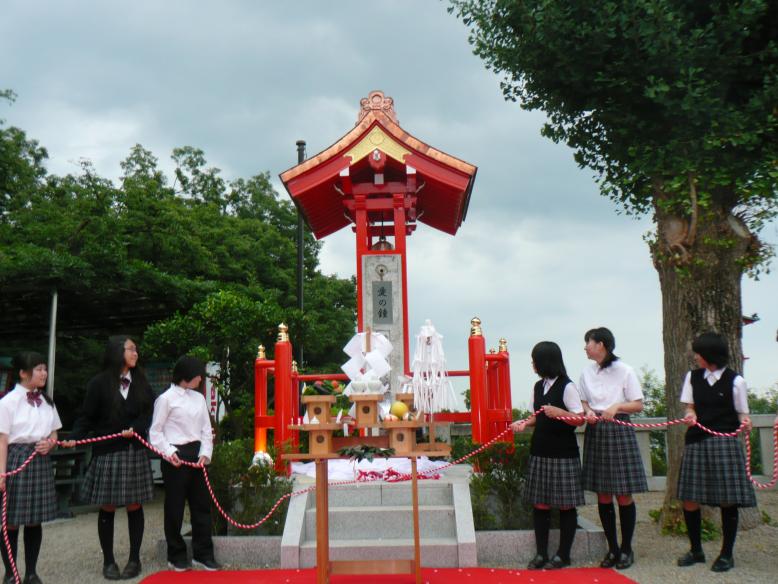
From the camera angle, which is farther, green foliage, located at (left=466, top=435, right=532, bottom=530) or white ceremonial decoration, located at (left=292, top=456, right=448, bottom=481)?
white ceremonial decoration, located at (left=292, top=456, right=448, bottom=481)

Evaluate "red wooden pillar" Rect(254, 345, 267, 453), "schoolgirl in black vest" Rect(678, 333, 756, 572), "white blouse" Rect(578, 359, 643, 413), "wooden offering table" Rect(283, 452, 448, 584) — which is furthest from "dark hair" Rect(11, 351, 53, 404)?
"schoolgirl in black vest" Rect(678, 333, 756, 572)

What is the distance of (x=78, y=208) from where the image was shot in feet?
47.5

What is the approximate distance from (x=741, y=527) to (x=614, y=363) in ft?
9.20

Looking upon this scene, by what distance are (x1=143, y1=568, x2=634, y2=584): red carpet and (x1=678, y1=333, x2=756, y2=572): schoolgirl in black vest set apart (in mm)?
859

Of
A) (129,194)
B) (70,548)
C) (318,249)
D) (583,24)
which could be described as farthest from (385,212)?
(318,249)

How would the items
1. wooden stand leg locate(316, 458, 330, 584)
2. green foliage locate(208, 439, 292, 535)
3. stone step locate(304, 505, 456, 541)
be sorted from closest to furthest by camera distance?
wooden stand leg locate(316, 458, 330, 584) < stone step locate(304, 505, 456, 541) < green foliage locate(208, 439, 292, 535)

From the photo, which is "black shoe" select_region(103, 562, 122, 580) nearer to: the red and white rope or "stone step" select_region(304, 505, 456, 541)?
the red and white rope

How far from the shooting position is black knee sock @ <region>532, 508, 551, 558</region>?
502 centimetres

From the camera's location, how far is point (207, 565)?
5.11 m

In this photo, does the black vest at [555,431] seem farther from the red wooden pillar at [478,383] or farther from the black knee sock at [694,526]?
the red wooden pillar at [478,383]

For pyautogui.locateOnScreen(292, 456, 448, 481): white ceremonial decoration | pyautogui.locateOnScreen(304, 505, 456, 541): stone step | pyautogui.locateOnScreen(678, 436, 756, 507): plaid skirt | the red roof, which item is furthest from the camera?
the red roof

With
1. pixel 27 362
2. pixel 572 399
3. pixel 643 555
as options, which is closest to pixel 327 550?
pixel 572 399

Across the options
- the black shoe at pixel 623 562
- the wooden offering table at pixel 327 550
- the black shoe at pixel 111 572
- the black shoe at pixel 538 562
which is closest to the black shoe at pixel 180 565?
the black shoe at pixel 111 572

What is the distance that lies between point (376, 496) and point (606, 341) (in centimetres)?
241
